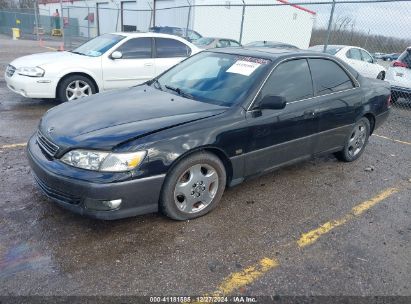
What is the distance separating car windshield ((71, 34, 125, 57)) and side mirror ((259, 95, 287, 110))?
482 centimetres

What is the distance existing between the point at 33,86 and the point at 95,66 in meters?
1.19

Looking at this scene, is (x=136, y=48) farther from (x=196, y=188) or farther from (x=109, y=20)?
(x=109, y=20)

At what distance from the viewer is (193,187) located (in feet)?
11.2

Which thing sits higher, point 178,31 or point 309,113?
point 309,113

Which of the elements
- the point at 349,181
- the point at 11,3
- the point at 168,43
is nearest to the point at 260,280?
the point at 349,181

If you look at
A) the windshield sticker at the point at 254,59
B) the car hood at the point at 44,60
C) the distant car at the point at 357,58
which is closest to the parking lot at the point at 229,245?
the windshield sticker at the point at 254,59

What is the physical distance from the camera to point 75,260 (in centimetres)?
284

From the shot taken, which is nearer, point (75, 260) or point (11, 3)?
point (75, 260)

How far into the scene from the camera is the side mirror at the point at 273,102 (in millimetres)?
3609

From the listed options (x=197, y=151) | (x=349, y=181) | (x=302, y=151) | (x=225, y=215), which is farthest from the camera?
(x=349, y=181)

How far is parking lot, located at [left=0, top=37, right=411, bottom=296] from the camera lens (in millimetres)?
2684

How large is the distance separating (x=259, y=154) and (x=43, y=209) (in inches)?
85.4

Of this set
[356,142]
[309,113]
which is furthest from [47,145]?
[356,142]

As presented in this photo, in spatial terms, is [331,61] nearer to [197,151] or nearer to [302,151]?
[302,151]
